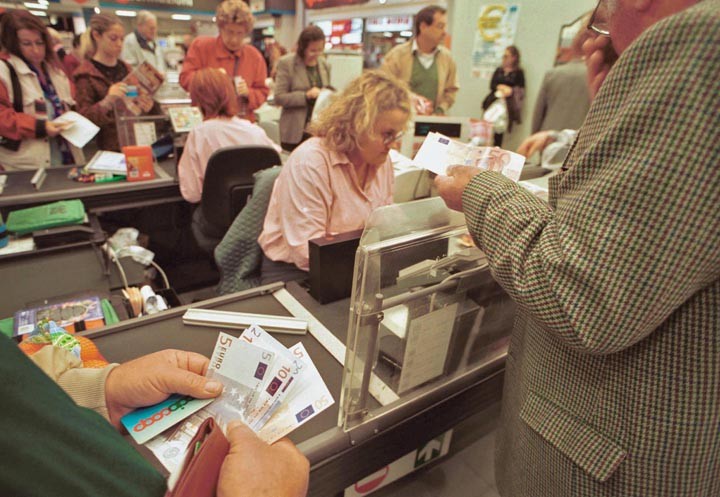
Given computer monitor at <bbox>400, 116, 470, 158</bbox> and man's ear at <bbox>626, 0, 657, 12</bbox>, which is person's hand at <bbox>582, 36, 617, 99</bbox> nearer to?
man's ear at <bbox>626, 0, 657, 12</bbox>

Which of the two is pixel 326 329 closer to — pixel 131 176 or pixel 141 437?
pixel 141 437

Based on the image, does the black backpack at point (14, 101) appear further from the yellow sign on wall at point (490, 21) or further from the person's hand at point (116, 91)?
the yellow sign on wall at point (490, 21)

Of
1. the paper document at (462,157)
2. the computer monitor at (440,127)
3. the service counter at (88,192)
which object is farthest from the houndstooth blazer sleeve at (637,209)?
the service counter at (88,192)

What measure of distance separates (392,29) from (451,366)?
970cm

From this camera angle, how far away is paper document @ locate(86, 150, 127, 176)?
8.81 ft

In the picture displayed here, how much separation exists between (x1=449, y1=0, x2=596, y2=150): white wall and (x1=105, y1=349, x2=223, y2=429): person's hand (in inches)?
204

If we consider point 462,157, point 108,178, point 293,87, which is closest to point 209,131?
point 108,178

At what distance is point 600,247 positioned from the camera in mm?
624

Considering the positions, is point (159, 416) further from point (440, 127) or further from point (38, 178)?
point (38, 178)

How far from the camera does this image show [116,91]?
309cm

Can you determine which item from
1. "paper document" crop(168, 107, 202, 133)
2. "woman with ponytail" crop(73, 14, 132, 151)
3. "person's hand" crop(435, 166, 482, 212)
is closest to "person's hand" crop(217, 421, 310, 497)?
"person's hand" crop(435, 166, 482, 212)

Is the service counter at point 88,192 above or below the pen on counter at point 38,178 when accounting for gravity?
below

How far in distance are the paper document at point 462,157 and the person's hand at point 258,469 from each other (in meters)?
0.76

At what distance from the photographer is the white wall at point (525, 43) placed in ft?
15.8
